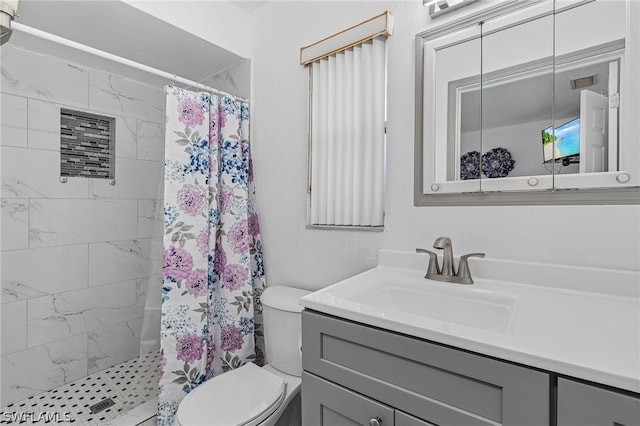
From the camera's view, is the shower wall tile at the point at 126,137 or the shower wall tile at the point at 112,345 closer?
the shower wall tile at the point at 112,345

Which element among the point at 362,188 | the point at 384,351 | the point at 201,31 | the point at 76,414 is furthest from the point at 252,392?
the point at 201,31

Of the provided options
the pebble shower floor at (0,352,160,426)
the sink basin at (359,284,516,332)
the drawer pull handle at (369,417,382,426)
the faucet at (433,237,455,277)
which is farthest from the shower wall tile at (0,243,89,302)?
the faucet at (433,237,455,277)

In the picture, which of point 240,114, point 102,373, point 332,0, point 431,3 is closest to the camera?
point 431,3

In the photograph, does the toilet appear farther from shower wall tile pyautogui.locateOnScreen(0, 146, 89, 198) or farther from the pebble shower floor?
shower wall tile pyautogui.locateOnScreen(0, 146, 89, 198)

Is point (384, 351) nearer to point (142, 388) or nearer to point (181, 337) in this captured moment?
point (181, 337)

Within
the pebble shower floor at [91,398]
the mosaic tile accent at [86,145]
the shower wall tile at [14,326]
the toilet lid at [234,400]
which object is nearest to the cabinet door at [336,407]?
the toilet lid at [234,400]

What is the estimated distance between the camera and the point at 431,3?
126cm

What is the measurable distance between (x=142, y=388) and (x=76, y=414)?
331 mm

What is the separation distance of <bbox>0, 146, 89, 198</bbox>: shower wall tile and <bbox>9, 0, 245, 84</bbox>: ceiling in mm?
607

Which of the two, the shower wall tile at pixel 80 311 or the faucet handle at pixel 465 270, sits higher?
the faucet handle at pixel 465 270

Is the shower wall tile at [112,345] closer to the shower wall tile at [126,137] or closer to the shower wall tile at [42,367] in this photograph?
the shower wall tile at [42,367]

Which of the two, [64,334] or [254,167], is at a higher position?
[254,167]

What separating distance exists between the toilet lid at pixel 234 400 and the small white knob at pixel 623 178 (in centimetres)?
Result: 141

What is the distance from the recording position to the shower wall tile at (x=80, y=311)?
187 cm
